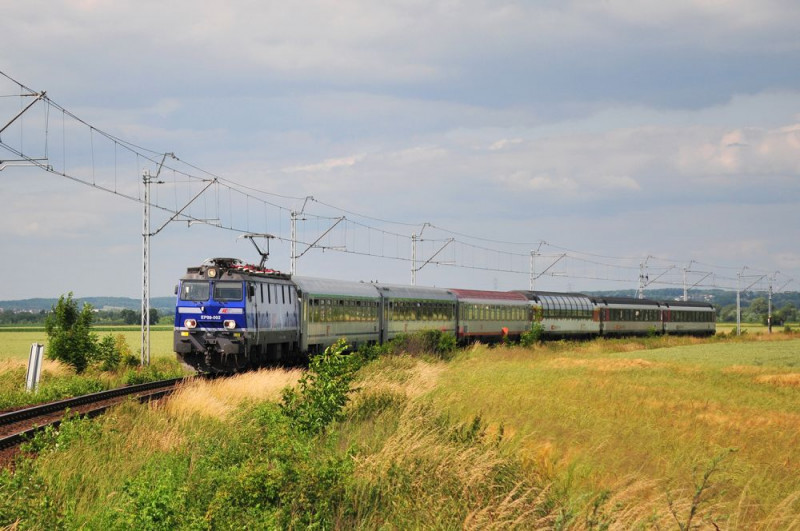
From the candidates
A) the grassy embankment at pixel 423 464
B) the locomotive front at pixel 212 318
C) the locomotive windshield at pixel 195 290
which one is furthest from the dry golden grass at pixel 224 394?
the locomotive windshield at pixel 195 290

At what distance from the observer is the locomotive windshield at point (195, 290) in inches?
1162

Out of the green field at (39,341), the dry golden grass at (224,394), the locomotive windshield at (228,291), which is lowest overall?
the green field at (39,341)

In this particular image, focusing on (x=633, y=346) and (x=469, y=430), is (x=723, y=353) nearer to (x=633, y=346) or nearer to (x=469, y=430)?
(x=633, y=346)

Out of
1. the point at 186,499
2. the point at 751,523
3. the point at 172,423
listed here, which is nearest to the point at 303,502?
the point at 186,499

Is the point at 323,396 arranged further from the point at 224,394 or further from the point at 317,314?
the point at 317,314

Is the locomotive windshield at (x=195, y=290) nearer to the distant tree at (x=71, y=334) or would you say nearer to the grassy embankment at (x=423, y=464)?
the distant tree at (x=71, y=334)

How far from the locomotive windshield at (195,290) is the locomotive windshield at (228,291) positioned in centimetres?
37

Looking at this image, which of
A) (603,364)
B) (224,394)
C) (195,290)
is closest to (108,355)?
(195,290)

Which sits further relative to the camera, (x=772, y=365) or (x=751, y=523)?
(x=772, y=365)

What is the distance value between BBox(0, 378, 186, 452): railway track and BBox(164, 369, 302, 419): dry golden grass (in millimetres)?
1034

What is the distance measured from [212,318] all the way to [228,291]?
102 centimetres

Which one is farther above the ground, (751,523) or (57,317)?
(57,317)

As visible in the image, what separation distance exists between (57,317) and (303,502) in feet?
80.5

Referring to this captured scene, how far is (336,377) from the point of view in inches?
634
